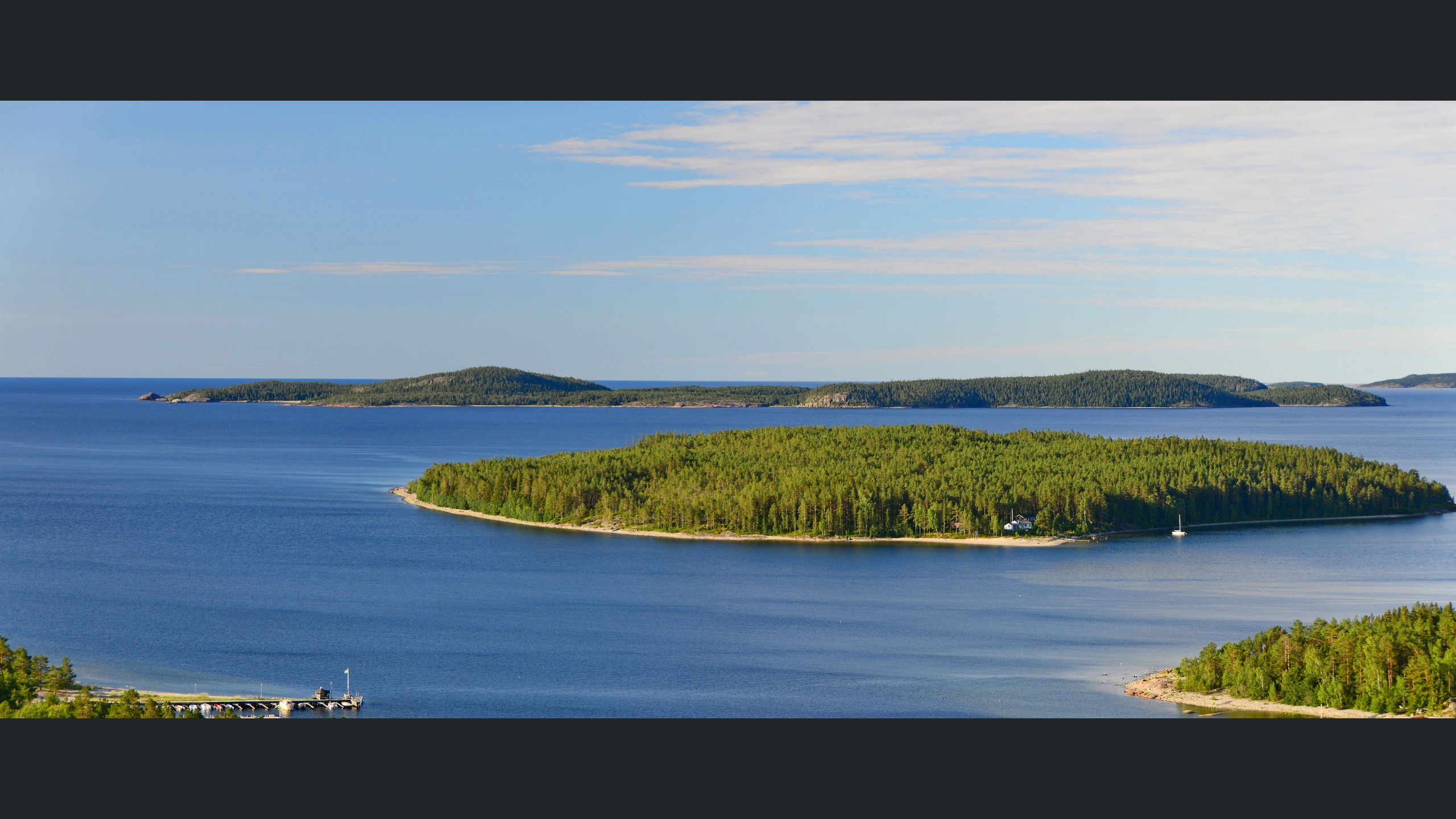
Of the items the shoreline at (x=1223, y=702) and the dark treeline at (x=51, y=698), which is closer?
the dark treeline at (x=51, y=698)

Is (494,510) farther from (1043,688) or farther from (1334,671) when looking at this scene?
(1334,671)

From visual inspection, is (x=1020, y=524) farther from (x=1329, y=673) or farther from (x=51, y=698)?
(x=51, y=698)

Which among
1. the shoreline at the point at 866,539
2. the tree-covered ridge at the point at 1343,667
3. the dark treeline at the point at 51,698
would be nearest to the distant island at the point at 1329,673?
the tree-covered ridge at the point at 1343,667

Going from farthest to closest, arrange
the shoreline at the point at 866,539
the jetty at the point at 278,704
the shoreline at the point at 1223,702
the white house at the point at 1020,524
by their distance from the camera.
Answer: the white house at the point at 1020,524
the shoreline at the point at 866,539
the jetty at the point at 278,704
the shoreline at the point at 1223,702

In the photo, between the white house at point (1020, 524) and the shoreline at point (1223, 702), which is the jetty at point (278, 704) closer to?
the shoreline at point (1223, 702)

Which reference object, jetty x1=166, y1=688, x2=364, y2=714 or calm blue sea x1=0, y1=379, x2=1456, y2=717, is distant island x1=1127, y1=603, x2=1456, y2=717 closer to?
calm blue sea x1=0, y1=379, x2=1456, y2=717

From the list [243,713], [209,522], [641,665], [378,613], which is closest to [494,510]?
[209,522]
